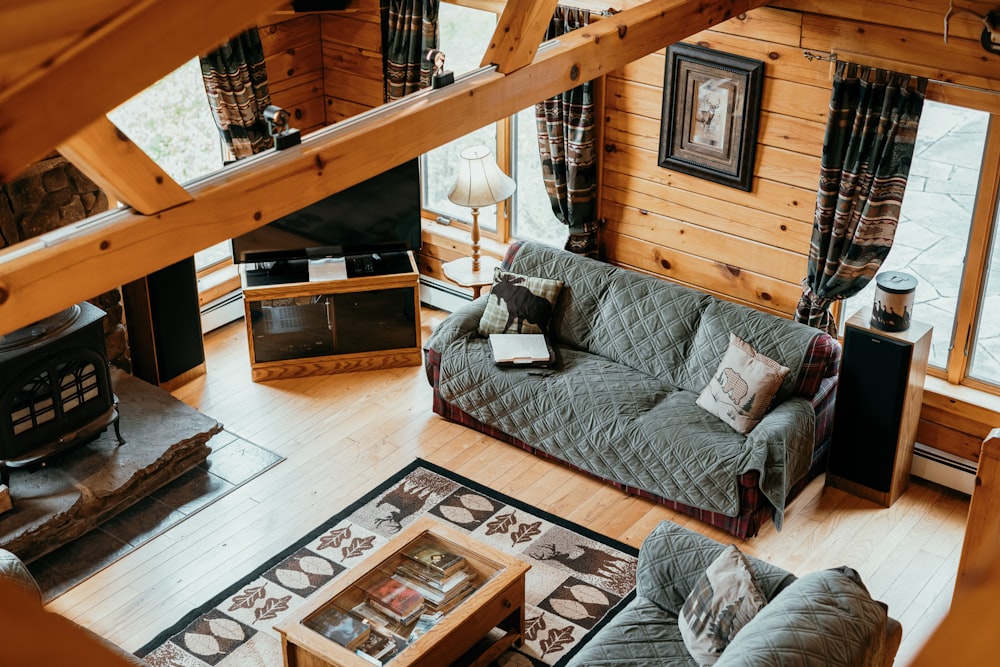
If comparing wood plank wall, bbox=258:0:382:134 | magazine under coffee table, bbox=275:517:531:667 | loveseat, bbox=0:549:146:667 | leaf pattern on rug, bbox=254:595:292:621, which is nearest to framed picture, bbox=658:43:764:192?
wood plank wall, bbox=258:0:382:134

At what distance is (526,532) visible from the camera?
5.16m

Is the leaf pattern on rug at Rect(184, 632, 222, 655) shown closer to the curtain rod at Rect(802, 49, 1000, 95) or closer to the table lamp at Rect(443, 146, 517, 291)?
the table lamp at Rect(443, 146, 517, 291)

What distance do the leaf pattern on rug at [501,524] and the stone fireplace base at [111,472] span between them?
5.37 ft

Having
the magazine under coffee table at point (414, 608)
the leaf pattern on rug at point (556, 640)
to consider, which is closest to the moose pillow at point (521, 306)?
the magazine under coffee table at point (414, 608)

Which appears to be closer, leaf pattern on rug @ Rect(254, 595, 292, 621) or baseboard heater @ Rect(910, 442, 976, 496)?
leaf pattern on rug @ Rect(254, 595, 292, 621)

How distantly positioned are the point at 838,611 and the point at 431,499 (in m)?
2.44

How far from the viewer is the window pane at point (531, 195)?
6539 millimetres

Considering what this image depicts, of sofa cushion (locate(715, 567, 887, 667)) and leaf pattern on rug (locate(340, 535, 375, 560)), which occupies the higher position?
sofa cushion (locate(715, 567, 887, 667))

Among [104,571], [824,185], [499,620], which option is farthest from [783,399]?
[104,571]

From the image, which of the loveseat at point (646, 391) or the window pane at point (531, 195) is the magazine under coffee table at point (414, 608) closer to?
the loveseat at point (646, 391)

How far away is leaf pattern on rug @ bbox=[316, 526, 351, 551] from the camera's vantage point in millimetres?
5090

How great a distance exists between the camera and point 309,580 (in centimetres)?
488

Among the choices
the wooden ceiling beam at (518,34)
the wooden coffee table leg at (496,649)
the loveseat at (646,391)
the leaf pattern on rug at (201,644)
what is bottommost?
the leaf pattern on rug at (201,644)

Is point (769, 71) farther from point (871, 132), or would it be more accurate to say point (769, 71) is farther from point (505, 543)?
point (505, 543)
